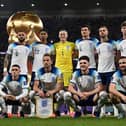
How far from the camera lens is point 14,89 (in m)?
7.65

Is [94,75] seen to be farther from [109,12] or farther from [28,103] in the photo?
[109,12]

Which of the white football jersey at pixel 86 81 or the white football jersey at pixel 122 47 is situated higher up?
the white football jersey at pixel 122 47

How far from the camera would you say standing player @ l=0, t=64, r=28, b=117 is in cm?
756

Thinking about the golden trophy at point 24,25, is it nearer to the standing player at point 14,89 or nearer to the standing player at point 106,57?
the standing player at point 14,89

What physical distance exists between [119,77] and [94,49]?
3.30 ft

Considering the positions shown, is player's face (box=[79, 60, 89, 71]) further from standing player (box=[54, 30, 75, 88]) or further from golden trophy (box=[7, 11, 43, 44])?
golden trophy (box=[7, 11, 43, 44])

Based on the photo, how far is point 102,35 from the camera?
776 centimetres

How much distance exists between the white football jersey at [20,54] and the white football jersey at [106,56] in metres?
1.35

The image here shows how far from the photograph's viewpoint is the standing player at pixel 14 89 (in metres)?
7.56

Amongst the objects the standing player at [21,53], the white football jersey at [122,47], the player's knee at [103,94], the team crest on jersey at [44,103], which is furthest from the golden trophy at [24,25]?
the player's knee at [103,94]

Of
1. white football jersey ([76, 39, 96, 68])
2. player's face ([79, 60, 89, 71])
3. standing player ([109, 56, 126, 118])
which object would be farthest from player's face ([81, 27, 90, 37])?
standing player ([109, 56, 126, 118])

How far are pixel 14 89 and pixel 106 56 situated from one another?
1.65 meters

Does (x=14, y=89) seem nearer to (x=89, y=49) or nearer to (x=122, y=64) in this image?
(x=89, y=49)

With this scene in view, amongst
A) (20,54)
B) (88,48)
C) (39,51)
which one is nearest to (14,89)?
(20,54)
